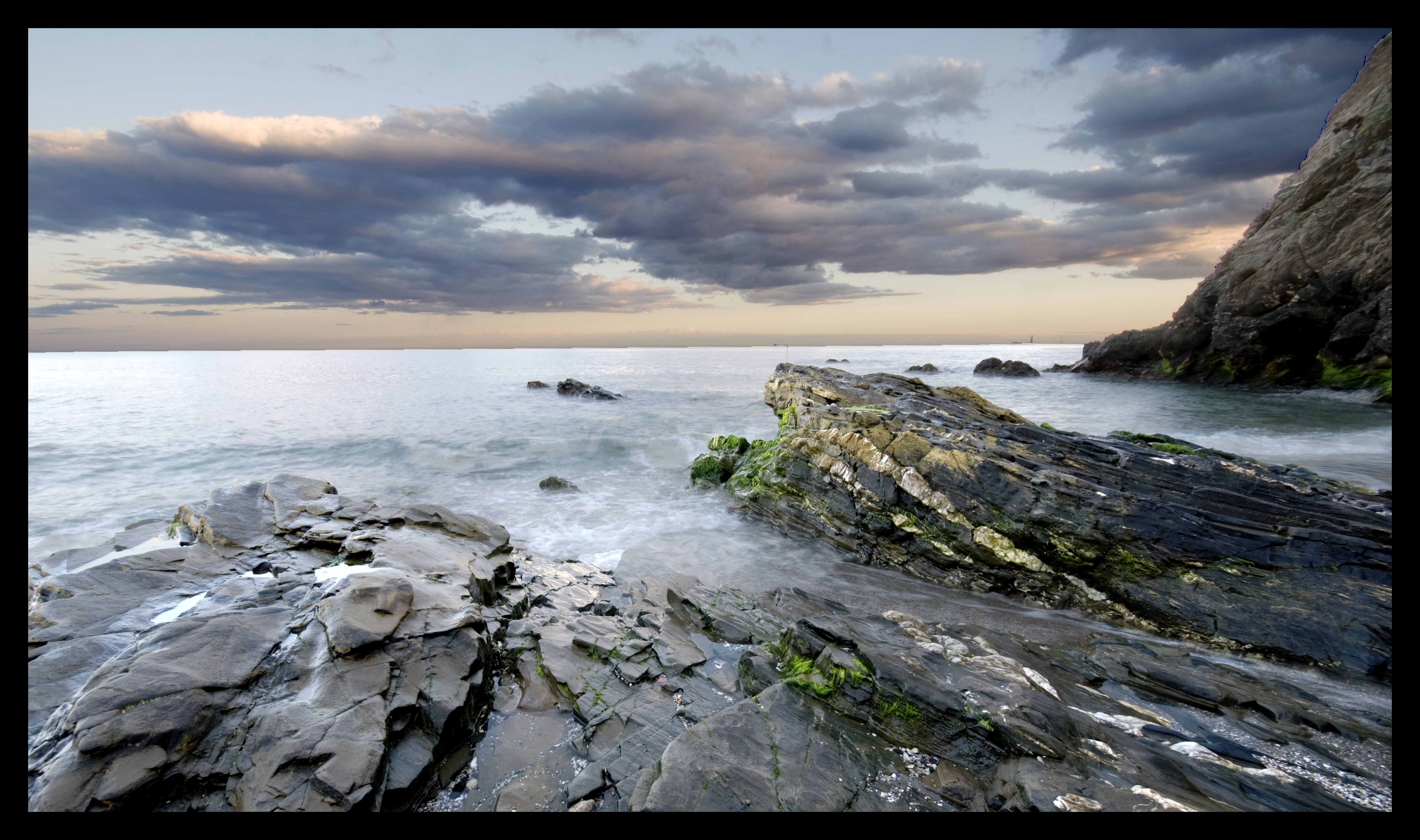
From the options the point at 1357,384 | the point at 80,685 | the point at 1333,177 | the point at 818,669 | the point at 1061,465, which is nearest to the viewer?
the point at 80,685

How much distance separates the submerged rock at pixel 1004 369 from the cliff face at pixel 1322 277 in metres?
21.7

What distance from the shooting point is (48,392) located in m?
42.0

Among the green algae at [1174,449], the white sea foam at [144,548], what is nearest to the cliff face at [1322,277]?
the green algae at [1174,449]

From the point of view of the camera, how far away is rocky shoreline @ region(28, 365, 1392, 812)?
11.3ft

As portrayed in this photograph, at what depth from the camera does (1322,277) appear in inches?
1241

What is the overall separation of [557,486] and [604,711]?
12.1 meters

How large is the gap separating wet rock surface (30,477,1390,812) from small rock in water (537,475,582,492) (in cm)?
927

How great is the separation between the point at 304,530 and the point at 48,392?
204ft

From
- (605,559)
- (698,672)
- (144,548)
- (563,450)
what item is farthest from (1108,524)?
(563,450)
